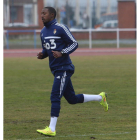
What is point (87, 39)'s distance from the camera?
130 feet

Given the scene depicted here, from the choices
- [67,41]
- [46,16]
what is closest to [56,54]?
[67,41]

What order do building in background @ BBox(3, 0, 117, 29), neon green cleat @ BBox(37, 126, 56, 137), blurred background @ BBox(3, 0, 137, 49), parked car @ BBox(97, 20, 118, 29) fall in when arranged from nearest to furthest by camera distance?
neon green cleat @ BBox(37, 126, 56, 137)
blurred background @ BBox(3, 0, 137, 49)
building in background @ BBox(3, 0, 117, 29)
parked car @ BBox(97, 20, 118, 29)

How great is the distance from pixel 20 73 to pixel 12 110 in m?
7.80

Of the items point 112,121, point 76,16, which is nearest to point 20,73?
point 112,121

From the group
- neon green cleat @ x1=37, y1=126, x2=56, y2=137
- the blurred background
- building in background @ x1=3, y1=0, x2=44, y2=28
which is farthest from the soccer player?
building in background @ x1=3, y1=0, x2=44, y2=28

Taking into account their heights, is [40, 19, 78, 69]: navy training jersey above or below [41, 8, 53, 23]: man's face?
below

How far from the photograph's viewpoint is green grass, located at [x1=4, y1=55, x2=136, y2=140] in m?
6.91

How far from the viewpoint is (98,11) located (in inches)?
2314

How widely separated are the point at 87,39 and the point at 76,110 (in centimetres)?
3095

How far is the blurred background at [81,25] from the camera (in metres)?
36.8

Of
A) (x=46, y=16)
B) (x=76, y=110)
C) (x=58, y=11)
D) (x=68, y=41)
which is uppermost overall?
(x=58, y=11)

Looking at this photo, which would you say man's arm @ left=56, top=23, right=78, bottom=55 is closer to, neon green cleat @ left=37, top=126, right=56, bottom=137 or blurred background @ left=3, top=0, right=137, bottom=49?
neon green cleat @ left=37, top=126, right=56, bottom=137

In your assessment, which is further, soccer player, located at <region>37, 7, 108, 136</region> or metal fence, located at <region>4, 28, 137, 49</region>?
metal fence, located at <region>4, 28, 137, 49</region>

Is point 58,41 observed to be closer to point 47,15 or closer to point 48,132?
point 47,15
